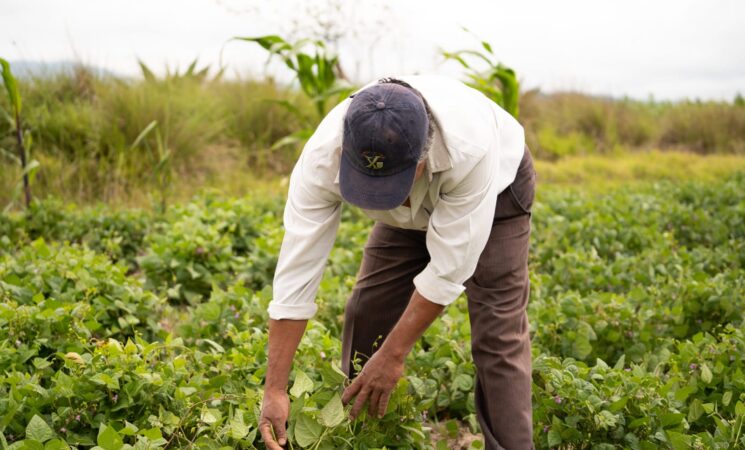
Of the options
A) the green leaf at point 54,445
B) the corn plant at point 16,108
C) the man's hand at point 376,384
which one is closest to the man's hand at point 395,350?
the man's hand at point 376,384

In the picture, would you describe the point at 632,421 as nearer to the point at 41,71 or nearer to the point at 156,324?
the point at 156,324

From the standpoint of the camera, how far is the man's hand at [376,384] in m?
1.96

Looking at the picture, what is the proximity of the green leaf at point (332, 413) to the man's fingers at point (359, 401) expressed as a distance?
44 millimetres

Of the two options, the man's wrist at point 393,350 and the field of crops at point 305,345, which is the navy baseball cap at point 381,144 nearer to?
the man's wrist at point 393,350

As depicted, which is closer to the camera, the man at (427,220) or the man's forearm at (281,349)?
the man at (427,220)

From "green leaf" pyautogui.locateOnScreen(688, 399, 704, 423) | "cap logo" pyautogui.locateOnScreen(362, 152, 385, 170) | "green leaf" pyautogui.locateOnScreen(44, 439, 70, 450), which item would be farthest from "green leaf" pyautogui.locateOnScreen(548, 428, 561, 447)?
"green leaf" pyautogui.locateOnScreen(44, 439, 70, 450)

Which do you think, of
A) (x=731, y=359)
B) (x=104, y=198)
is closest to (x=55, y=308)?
(x=731, y=359)

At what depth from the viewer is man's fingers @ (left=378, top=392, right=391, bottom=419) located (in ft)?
6.66

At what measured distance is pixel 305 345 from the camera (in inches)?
105

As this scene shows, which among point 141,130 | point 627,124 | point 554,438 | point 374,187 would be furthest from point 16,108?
point 627,124

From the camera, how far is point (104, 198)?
19.9 ft

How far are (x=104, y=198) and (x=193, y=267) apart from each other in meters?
2.48

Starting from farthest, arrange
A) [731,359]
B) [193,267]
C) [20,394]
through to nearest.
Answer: [193,267], [731,359], [20,394]

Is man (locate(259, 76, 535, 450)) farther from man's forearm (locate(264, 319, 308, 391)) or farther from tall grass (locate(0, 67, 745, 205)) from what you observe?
tall grass (locate(0, 67, 745, 205))
